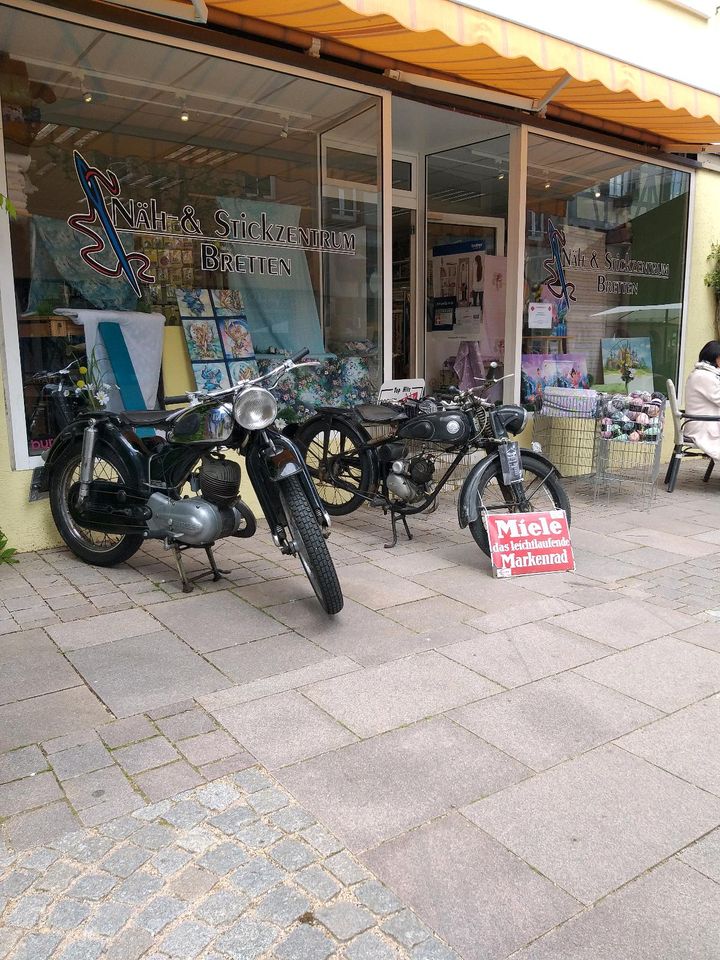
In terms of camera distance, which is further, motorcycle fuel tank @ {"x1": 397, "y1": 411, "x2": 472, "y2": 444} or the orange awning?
motorcycle fuel tank @ {"x1": 397, "y1": 411, "x2": 472, "y2": 444}

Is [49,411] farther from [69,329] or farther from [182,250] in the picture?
[182,250]

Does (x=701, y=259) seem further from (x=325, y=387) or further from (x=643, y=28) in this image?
(x=325, y=387)

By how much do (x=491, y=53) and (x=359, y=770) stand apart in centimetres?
450

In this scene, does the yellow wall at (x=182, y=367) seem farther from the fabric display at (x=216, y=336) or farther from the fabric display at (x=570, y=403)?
the fabric display at (x=570, y=403)

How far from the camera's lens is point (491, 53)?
16.4ft

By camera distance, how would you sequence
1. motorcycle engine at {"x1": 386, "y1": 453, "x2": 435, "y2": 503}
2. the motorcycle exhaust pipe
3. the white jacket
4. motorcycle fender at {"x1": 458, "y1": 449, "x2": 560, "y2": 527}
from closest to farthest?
the motorcycle exhaust pipe, motorcycle fender at {"x1": 458, "y1": 449, "x2": 560, "y2": 527}, motorcycle engine at {"x1": 386, "y1": 453, "x2": 435, "y2": 503}, the white jacket

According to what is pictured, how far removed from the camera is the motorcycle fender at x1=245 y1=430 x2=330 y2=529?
3.78 meters

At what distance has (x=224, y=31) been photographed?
205 inches

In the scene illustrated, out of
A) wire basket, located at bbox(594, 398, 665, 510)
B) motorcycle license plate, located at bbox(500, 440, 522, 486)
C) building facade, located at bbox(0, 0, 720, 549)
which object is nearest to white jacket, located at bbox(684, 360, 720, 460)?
wire basket, located at bbox(594, 398, 665, 510)

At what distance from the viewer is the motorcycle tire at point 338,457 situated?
5.23m

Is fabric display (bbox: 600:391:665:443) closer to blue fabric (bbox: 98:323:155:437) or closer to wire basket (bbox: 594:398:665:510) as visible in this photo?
wire basket (bbox: 594:398:665:510)

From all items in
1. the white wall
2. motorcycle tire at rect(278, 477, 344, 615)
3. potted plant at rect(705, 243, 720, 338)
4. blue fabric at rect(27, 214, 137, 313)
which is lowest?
motorcycle tire at rect(278, 477, 344, 615)

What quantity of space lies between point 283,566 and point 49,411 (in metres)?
1.90

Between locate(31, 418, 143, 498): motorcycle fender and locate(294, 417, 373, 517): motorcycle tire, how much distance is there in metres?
1.20
